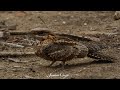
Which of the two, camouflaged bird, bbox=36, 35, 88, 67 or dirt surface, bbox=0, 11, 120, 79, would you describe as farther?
camouflaged bird, bbox=36, 35, 88, 67

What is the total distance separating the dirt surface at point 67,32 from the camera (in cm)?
557

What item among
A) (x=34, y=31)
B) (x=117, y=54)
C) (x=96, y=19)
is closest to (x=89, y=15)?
(x=96, y=19)

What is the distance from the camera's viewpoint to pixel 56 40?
19.4 feet

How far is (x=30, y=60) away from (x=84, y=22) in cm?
343

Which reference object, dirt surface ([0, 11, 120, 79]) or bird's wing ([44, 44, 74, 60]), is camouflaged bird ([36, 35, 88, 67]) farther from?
dirt surface ([0, 11, 120, 79])

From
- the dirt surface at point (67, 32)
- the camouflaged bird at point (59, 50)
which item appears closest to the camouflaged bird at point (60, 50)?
the camouflaged bird at point (59, 50)

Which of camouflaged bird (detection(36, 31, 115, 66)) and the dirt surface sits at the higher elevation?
camouflaged bird (detection(36, 31, 115, 66))

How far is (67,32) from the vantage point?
8.84 meters

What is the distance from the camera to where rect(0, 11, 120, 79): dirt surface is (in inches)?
219

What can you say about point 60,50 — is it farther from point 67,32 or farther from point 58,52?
point 67,32

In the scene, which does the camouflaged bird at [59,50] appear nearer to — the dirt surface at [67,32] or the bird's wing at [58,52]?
the bird's wing at [58,52]

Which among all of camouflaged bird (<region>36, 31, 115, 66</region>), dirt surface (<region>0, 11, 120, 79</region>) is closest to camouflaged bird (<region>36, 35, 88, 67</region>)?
camouflaged bird (<region>36, 31, 115, 66</region>)

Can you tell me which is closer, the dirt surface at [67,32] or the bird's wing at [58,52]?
the dirt surface at [67,32]

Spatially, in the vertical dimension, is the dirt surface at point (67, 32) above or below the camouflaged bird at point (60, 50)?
below
